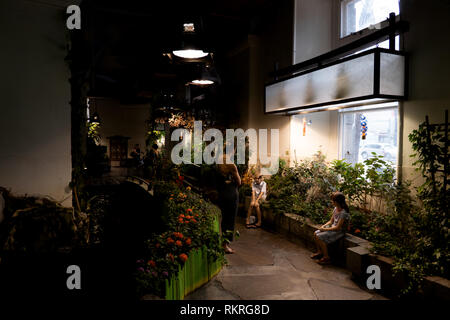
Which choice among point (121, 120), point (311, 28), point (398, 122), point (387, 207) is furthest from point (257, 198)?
point (121, 120)

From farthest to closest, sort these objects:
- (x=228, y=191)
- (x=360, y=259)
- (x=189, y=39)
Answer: (x=228, y=191) < (x=360, y=259) < (x=189, y=39)

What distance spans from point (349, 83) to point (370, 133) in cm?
164

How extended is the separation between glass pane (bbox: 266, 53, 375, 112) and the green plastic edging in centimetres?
335

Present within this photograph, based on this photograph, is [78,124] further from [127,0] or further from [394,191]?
[127,0]

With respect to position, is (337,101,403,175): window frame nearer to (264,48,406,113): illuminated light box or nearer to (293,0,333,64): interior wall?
(264,48,406,113): illuminated light box

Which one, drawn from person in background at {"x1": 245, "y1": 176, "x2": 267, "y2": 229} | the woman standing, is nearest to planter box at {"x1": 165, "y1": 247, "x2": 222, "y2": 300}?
the woman standing

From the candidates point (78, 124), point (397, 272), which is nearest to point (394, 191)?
point (397, 272)

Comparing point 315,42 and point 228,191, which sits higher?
point 315,42

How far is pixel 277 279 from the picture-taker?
4.55 metres

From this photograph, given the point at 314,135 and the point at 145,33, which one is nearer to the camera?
the point at 314,135

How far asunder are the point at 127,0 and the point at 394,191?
27.9 feet

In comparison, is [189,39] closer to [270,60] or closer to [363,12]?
[363,12]

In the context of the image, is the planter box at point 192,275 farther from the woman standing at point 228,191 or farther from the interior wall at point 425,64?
the interior wall at point 425,64
